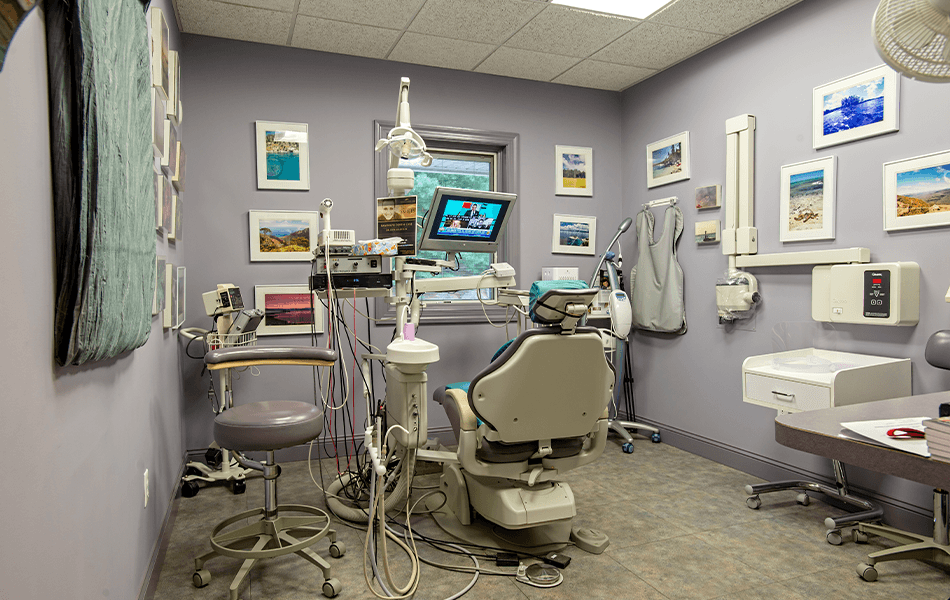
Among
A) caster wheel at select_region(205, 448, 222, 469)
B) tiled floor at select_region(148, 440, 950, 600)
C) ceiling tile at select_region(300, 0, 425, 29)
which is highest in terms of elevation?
ceiling tile at select_region(300, 0, 425, 29)

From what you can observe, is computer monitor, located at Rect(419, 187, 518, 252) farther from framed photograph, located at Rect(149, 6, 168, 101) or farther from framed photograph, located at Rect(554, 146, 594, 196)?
framed photograph, located at Rect(554, 146, 594, 196)

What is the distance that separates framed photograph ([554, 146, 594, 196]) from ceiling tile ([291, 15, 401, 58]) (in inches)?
61.1

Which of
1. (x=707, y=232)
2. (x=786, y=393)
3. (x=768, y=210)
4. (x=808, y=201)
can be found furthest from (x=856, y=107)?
(x=786, y=393)

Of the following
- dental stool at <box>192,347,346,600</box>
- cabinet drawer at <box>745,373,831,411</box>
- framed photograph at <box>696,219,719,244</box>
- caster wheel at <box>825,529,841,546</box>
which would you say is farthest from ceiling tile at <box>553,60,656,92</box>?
caster wheel at <box>825,529,841,546</box>

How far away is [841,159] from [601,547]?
2.32 metres

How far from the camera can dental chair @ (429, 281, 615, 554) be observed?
85.3 inches

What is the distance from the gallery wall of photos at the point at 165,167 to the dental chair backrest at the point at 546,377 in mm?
1235

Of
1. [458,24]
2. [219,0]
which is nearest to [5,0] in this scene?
[219,0]

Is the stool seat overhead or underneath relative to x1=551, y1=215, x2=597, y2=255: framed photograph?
underneath

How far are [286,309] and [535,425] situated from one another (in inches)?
85.5

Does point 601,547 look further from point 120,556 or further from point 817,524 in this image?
point 120,556

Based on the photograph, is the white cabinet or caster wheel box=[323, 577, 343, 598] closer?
caster wheel box=[323, 577, 343, 598]

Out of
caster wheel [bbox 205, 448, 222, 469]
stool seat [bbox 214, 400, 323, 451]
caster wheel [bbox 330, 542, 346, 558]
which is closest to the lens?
stool seat [bbox 214, 400, 323, 451]

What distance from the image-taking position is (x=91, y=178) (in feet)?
3.88
